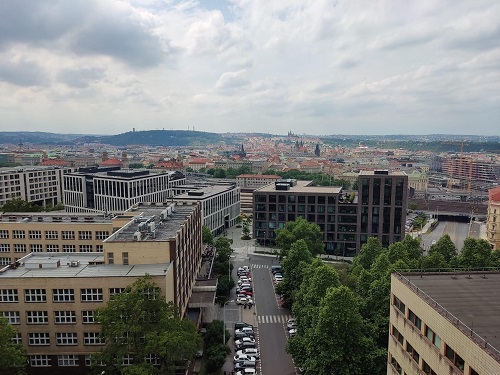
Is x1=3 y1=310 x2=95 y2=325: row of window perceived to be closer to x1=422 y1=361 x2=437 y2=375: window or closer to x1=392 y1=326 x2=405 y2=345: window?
x1=392 y1=326 x2=405 y2=345: window

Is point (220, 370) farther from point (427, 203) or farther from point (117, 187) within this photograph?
point (427, 203)

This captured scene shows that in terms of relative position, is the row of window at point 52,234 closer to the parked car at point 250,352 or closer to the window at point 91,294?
the window at point 91,294

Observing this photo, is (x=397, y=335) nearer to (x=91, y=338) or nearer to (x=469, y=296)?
(x=469, y=296)

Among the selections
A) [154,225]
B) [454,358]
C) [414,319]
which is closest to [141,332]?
[154,225]

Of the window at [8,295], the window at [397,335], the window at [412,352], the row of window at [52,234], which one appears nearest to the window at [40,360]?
the window at [8,295]

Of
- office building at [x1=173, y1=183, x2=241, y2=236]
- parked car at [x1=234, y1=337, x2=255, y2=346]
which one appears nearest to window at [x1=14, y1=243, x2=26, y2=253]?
parked car at [x1=234, y1=337, x2=255, y2=346]

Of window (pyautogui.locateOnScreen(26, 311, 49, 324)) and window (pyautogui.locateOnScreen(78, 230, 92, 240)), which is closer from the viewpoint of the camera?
window (pyautogui.locateOnScreen(26, 311, 49, 324))
